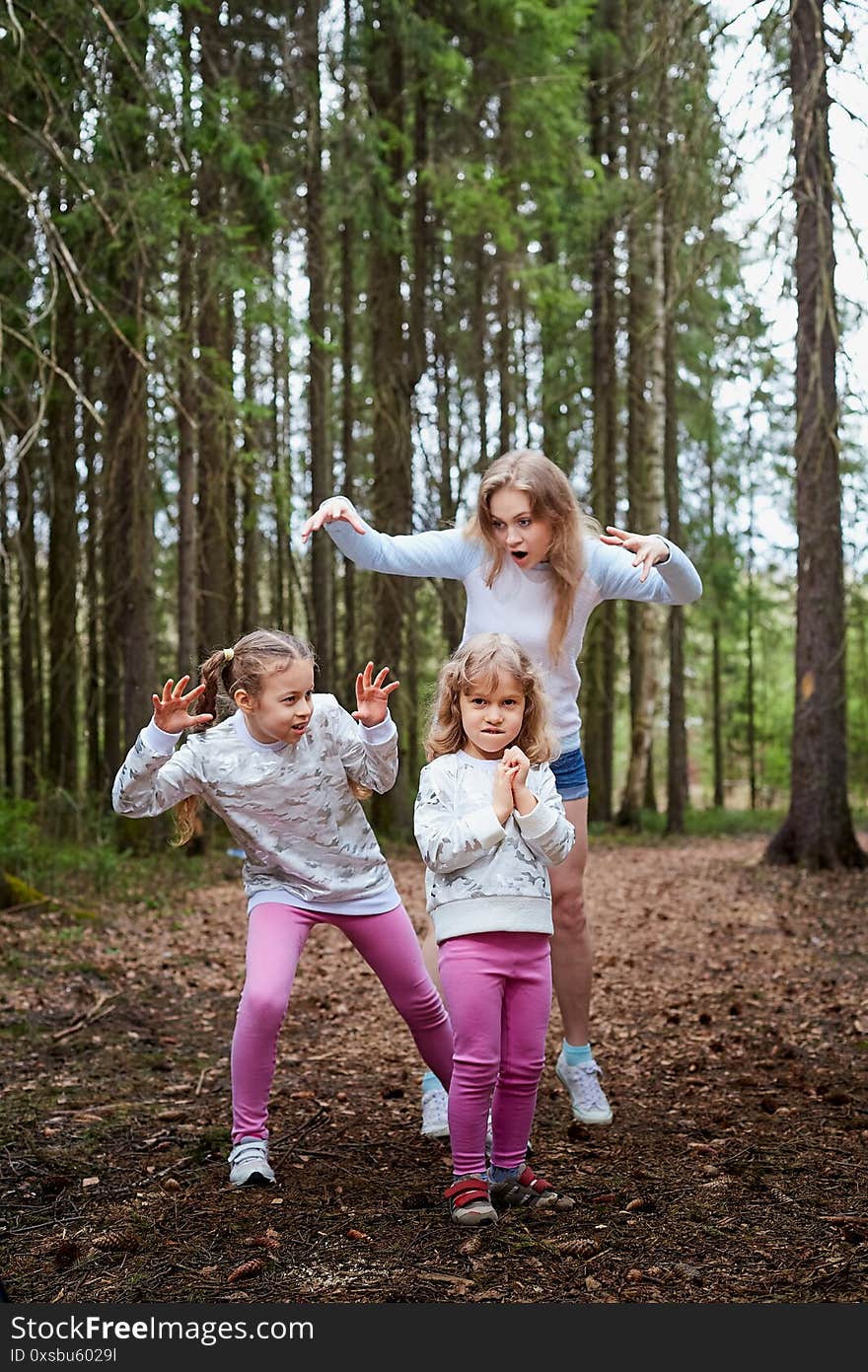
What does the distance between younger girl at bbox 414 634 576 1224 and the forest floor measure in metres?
0.22

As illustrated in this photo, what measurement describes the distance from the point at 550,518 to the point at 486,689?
2.42 feet

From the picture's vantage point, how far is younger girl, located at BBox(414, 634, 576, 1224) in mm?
3500

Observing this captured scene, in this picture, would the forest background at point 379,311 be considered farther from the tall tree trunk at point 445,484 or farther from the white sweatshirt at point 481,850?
the white sweatshirt at point 481,850

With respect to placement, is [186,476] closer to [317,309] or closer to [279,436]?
[317,309]

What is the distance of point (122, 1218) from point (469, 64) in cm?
1371

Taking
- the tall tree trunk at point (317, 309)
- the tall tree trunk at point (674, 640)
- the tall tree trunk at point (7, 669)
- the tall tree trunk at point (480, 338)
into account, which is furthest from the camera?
the tall tree trunk at point (674, 640)

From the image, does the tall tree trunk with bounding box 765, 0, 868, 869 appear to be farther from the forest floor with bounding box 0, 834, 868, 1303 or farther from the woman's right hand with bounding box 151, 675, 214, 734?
the woman's right hand with bounding box 151, 675, 214, 734

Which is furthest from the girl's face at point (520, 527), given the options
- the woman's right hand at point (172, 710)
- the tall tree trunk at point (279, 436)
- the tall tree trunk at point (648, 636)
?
the tall tree trunk at point (648, 636)

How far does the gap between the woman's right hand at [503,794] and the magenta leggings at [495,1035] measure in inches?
14.0

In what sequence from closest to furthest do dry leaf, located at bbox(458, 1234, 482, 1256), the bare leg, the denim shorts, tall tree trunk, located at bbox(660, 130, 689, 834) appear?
dry leaf, located at bbox(458, 1234, 482, 1256) < the denim shorts < the bare leg < tall tree trunk, located at bbox(660, 130, 689, 834)

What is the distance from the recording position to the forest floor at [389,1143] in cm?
302

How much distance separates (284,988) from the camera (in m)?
3.89

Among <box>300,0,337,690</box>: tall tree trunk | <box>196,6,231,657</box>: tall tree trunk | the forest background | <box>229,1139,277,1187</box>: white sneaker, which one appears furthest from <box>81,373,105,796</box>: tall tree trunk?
<box>229,1139,277,1187</box>: white sneaker

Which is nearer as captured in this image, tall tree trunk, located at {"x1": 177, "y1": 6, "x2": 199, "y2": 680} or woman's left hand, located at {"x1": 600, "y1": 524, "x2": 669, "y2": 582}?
woman's left hand, located at {"x1": 600, "y1": 524, "x2": 669, "y2": 582}
